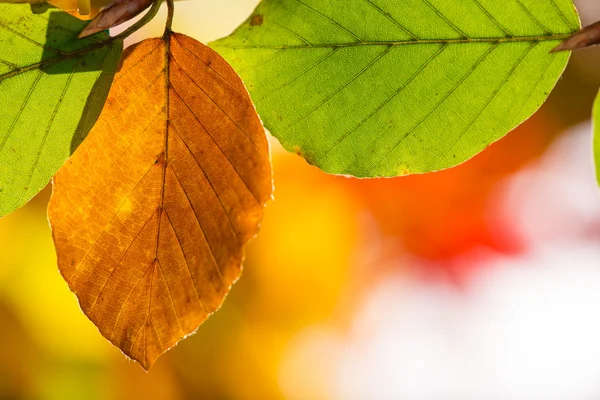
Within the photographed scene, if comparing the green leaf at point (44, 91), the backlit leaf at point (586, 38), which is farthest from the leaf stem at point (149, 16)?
the backlit leaf at point (586, 38)

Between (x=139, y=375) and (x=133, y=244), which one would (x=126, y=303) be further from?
(x=139, y=375)

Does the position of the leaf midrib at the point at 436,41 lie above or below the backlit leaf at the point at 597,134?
above

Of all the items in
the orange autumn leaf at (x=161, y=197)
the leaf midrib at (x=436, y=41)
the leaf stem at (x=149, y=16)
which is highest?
the leaf midrib at (x=436, y=41)

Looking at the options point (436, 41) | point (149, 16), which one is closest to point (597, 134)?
point (436, 41)

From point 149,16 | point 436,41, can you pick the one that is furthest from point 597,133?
point 149,16

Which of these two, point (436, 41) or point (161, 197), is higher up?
point (436, 41)

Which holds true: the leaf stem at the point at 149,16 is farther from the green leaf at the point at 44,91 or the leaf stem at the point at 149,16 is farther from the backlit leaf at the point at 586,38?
the backlit leaf at the point at 586,38

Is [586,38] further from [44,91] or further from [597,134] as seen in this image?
[44,91]
